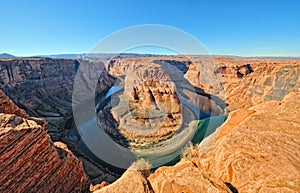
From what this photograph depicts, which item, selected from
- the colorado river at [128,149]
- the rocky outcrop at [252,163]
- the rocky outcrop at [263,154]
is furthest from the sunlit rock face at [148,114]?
the rocky outcrop at [252,163]

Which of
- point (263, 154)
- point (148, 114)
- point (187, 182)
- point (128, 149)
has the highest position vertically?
point (263, 154)

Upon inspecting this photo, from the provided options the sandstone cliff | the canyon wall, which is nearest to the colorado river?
the canyon wall

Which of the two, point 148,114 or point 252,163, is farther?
point 148,114

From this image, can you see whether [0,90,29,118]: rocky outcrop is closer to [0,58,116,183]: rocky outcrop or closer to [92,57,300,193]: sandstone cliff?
[92,57,300,193]: sandstone cliff

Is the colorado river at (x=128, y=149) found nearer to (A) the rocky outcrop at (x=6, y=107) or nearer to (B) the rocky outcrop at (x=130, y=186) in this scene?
(A) the rocky outcrop at (x=6, y=107)

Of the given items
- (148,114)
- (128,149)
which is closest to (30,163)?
(128,149)

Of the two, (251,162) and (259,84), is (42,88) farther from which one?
(259,84)

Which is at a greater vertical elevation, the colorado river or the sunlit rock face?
the sunlit rock face

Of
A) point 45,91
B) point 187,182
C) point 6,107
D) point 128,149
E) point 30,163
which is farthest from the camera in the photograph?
point 45,91
